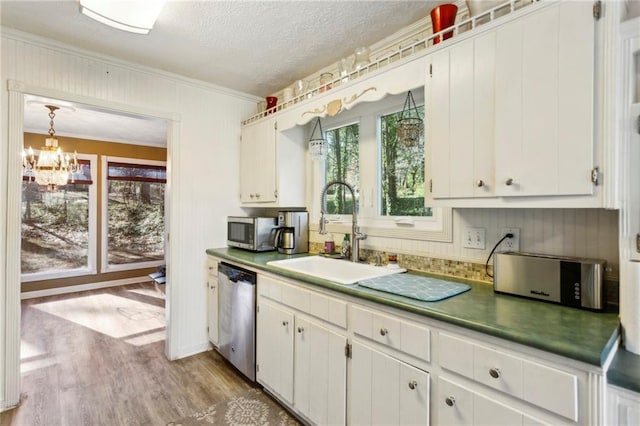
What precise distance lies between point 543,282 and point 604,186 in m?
0.45

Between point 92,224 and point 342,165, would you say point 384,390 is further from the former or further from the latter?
point 92,224

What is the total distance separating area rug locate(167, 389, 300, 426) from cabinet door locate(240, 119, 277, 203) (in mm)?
1512

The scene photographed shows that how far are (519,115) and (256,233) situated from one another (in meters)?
2.03

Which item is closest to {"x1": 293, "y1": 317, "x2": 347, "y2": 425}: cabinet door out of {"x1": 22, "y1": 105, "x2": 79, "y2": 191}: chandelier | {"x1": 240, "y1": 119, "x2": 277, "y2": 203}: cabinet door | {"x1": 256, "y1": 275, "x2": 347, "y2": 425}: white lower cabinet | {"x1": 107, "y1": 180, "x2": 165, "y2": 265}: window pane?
{"x1": 256, "y1": 275, "x2": 347, "y2": 425}: white lower cabinet

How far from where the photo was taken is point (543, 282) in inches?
52.7

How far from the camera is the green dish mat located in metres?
1.39

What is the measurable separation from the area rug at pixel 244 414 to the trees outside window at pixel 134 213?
423cm

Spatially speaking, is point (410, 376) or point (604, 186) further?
point (410, 376)

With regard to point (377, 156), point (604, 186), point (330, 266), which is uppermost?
point (377, 156)

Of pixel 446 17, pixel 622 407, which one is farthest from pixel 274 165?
pixel 622 407

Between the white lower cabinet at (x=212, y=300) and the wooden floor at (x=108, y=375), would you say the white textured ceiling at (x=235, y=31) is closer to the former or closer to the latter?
the white lower cabinet at (x=212, y=300)

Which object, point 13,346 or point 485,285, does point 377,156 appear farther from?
point 13,346

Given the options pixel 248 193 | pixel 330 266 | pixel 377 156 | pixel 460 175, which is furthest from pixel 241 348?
pixel 460 175

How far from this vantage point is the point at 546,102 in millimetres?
1209
